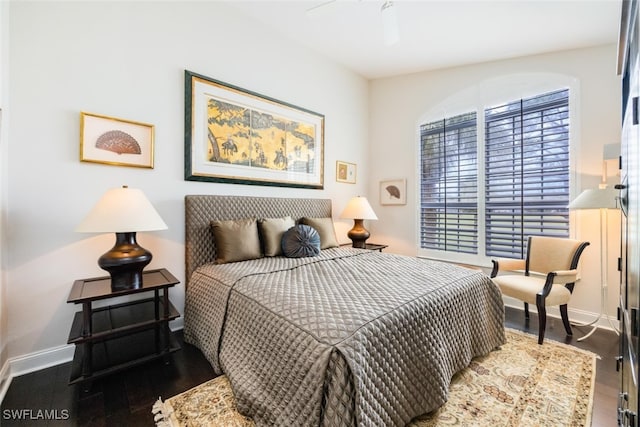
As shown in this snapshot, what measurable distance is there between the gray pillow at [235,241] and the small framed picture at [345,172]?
182 cm

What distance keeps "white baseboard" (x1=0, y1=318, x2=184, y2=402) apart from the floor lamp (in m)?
4.19

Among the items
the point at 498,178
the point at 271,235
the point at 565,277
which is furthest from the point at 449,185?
the point at 271,235

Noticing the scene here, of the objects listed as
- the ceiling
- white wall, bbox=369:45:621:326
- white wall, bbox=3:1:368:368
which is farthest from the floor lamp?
white wall, bbox=3:1:368:368

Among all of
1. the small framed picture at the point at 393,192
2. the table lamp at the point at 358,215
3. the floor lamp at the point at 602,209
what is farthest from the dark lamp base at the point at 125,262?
the floor lamp at the point at 602,209

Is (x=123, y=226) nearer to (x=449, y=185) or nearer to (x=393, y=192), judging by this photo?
(x=393, y=192)

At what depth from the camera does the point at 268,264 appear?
232 cm

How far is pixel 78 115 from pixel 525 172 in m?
4.30

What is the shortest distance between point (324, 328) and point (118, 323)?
1571 mm

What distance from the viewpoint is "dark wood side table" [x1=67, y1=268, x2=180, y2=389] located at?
5.28 feet

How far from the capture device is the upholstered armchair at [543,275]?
231cm

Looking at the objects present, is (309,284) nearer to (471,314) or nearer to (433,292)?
(433,292)

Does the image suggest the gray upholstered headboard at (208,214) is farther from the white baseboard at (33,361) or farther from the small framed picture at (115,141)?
the white baseboard at (33,361)

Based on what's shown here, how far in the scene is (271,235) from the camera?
270cm

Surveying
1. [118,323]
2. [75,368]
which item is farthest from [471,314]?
[75,368]
